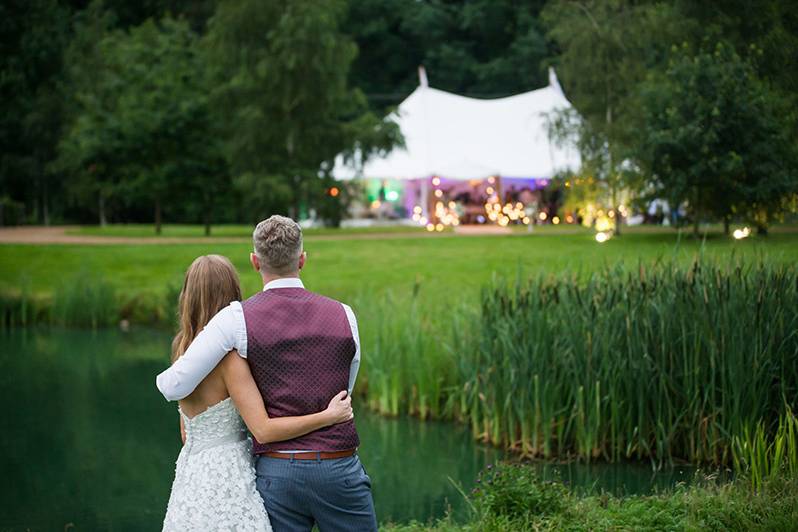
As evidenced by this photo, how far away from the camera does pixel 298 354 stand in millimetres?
3461

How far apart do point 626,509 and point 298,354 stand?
2.66 m

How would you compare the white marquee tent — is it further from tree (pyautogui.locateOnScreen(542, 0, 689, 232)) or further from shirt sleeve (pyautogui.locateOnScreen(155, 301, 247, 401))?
shirt sleeve (pyautogui.locateOnScreen(155, 301, 247, 401))

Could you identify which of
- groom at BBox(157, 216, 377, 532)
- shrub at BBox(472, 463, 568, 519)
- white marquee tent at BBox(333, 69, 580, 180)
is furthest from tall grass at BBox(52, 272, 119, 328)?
groom at BBox(157, 216, 377, 532)

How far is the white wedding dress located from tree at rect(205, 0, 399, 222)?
73.3ft

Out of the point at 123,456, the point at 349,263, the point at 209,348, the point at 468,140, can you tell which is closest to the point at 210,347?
the point at 209,348

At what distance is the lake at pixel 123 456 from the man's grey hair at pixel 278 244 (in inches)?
122

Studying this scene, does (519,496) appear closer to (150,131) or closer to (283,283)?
(283,283)

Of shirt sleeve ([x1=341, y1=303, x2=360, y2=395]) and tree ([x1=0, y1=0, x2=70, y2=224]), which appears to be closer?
shirt sleeve ([x1=341, y1=303, x2=360, y2=395])

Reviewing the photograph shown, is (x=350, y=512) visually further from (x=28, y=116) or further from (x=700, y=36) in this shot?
(x=28, y=116)

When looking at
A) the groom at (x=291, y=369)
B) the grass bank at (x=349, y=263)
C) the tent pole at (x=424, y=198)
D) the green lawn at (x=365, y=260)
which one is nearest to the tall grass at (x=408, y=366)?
the grass bank at (x=349, y=263)

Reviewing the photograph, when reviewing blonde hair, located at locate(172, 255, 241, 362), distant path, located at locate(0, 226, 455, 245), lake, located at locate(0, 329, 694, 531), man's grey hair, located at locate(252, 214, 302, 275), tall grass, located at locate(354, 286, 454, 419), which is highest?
man's grey hair, located at locate(252, 214, 302, 275)

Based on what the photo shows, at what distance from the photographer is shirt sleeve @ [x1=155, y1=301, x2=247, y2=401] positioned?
3395 millimetres

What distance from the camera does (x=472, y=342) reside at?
32.0ft

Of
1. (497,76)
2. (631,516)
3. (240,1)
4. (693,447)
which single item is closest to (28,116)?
(240,1)
